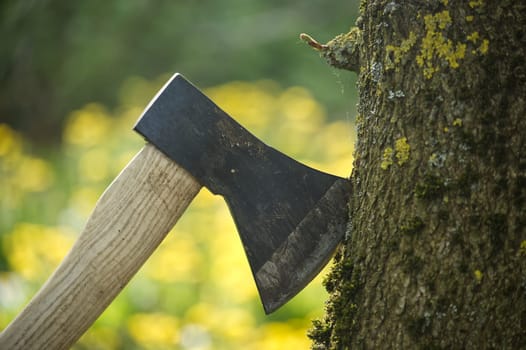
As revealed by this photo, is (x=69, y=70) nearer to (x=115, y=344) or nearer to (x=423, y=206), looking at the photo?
(x=115, y=344)

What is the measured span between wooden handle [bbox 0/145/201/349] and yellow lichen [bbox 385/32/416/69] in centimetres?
50

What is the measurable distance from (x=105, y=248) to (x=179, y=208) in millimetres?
189

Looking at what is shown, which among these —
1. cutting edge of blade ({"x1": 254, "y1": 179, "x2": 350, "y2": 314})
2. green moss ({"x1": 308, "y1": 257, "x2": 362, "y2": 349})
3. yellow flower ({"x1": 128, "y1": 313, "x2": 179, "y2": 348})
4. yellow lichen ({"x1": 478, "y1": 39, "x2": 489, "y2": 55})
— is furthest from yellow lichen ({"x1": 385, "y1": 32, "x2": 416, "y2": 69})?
yellow flower ({"x1": 128, "y1": 313, "x2": 179, "y2": 348})

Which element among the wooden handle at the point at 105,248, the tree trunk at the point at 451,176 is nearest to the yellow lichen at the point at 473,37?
the tree trunk at the point at 451,176

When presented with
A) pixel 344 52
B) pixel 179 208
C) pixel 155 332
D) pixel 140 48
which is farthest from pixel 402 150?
pixel 140 48

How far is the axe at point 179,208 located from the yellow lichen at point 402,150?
212 mm

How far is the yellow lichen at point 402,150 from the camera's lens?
1.20 m

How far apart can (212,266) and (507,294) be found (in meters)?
2.37

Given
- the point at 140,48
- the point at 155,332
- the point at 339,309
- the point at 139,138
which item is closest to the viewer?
the point at 339,309

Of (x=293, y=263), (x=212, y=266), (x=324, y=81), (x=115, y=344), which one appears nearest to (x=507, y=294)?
(x=293, y=263)

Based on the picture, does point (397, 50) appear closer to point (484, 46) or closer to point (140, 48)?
point (484, 46)

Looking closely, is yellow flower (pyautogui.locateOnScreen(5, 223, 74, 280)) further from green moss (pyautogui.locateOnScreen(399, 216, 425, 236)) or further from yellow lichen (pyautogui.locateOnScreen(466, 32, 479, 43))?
yellow lichen (pyautogui.locateOnScreen(466, 32, 479, 43))

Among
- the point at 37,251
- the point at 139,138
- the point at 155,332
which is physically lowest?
the point at 155,332

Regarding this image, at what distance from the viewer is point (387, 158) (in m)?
1.22
